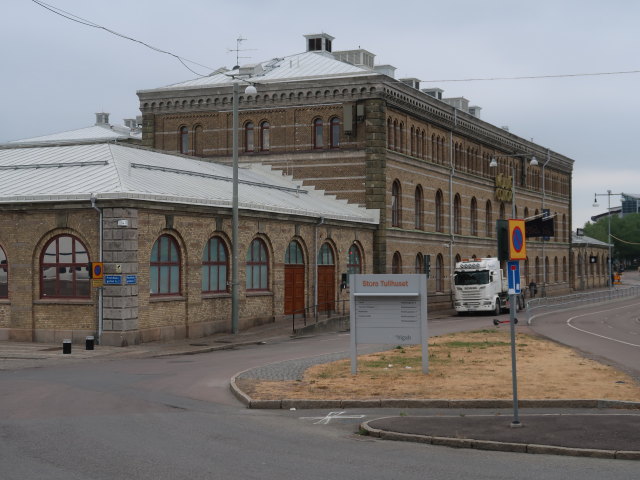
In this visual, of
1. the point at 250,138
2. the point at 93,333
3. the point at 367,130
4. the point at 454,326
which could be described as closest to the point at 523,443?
the point at 93,333

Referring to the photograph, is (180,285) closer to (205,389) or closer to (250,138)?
(205,389)

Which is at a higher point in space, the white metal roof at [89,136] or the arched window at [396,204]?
the white metal roof at [89,136]

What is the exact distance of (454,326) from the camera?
40.9 m

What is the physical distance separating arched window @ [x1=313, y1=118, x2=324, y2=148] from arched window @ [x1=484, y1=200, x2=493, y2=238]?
20992 millimetres

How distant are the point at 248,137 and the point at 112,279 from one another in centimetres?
2395

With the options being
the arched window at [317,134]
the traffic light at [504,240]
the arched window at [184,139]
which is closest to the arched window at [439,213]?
the arched window at [317,134]

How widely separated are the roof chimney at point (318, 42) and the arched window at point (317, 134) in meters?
9.61

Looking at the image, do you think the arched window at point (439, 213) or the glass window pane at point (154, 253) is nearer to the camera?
the glass window pane at point (154, 253)

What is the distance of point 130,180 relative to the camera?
3225cm

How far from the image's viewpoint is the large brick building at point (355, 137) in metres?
49.6

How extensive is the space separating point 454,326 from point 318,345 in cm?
1197

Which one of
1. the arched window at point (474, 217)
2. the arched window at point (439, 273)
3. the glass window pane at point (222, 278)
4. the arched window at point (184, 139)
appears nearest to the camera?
the glass window pane at point (222, 278)

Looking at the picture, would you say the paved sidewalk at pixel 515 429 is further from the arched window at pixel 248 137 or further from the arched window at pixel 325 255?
the arched window at pixel 248 137

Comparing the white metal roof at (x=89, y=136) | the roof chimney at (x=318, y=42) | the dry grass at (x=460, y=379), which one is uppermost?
the roof chimney at (x=318, y=42)
